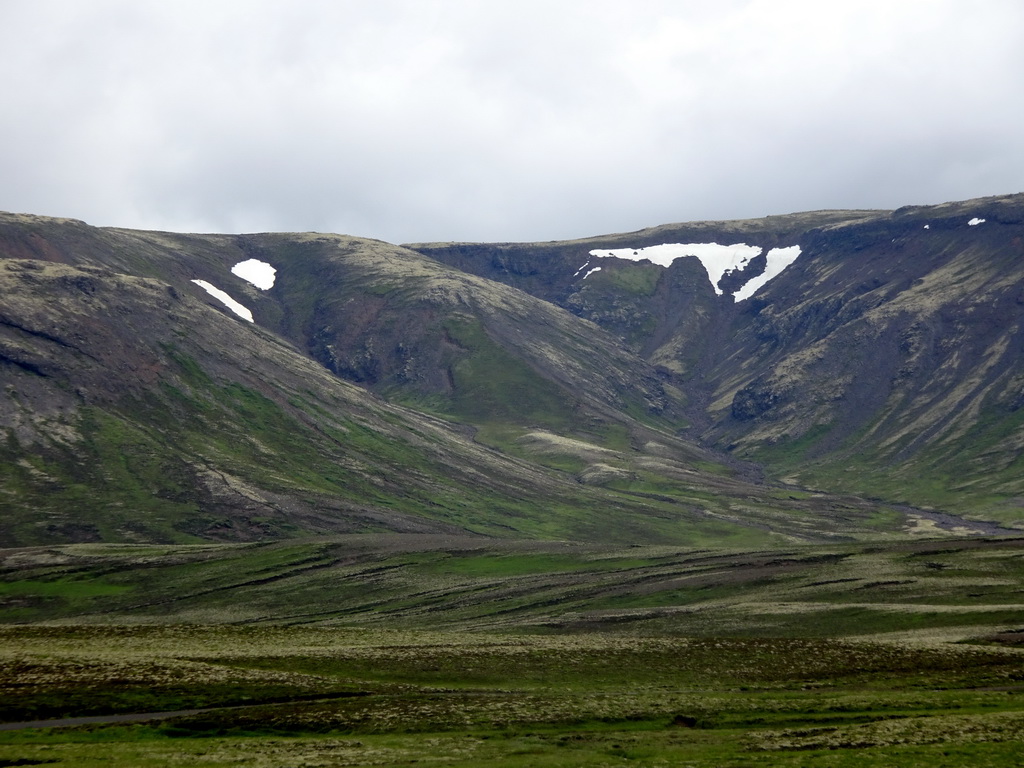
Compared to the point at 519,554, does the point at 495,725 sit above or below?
above

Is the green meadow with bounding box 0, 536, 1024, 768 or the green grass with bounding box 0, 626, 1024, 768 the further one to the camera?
the green meadow with bounding box 0, 536, 1024, 768

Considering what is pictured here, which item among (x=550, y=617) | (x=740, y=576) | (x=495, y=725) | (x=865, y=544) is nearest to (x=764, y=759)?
(x=495, y=725)

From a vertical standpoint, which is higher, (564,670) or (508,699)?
(508,699)

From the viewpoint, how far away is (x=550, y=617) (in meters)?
128

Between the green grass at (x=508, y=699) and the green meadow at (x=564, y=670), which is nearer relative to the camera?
the green grass at (x=508, y=699)

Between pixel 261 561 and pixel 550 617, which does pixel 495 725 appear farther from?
pixel 261 561

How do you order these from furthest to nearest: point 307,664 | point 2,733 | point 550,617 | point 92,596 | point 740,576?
point 92,596
point 740,576
point 550,617
point 307,664
point 2,733

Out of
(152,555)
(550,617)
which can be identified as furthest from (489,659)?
(152,555)

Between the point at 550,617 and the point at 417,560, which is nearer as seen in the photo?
the point at 550,617

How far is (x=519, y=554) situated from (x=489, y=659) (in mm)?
97688

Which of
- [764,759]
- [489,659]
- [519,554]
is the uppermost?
[764,759]

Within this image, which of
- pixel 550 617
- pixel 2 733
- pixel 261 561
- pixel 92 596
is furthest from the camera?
pixel 261 561

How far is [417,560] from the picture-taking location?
577 ft

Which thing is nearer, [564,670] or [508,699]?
[508,699]
